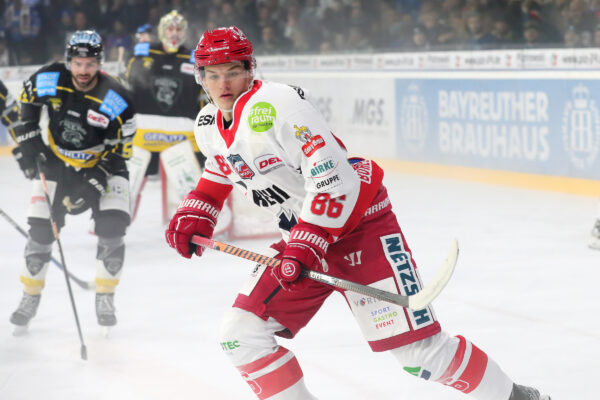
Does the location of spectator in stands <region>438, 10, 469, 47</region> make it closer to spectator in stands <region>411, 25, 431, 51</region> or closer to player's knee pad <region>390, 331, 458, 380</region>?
spectator in stands <region>411, 25, 431, 51</region>

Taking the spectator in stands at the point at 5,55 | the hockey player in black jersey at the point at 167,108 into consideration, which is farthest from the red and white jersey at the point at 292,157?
the spectator in stands at the point at 5,55

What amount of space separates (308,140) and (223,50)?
32 cm

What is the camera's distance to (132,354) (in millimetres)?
3459

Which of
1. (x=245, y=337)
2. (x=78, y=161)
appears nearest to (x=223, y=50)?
(x=245, y=337)

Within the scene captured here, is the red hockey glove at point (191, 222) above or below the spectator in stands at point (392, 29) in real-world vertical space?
below

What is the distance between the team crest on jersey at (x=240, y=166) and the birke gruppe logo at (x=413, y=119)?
5.55m

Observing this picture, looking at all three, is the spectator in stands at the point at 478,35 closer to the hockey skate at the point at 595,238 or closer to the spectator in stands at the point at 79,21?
the hockey skate at the point at 595,238

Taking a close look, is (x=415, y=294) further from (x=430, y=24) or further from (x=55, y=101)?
(x=430, y=24)

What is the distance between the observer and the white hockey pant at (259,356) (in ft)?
7.37

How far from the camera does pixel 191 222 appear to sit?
96.1 inches

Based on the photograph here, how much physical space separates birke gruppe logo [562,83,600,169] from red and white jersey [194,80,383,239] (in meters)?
4.35

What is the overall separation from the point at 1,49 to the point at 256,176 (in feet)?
30.1

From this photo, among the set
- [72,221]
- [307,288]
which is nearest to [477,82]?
[72,221]

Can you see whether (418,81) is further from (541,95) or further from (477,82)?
(541,95)
